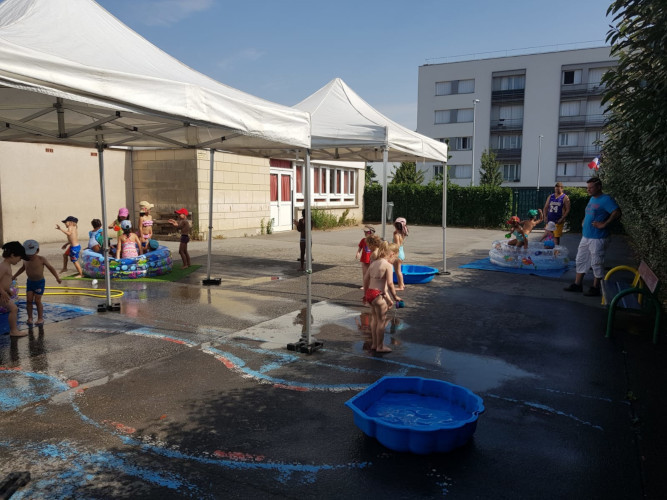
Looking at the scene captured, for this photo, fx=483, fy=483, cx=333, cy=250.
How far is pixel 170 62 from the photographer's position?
5.98 metres

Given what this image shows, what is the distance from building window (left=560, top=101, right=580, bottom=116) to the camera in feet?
157

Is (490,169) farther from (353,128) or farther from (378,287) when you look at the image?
(378,287)

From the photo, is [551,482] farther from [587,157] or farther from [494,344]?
[587,157]

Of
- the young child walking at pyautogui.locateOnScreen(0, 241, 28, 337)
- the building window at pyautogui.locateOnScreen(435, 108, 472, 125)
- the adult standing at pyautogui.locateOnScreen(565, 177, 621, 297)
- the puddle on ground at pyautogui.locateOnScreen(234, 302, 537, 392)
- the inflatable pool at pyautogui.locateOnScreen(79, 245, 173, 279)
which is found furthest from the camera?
the building window at pyautogui.locateOnScreen(435, 108, 472, 125)

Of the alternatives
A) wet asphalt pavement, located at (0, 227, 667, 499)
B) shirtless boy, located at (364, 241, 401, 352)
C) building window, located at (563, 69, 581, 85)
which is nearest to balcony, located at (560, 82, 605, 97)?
building window, located at (563, 69, 581, 85)

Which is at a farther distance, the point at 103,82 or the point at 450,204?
the point at 450,204

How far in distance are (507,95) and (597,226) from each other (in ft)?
153

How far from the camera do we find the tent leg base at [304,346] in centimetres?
556

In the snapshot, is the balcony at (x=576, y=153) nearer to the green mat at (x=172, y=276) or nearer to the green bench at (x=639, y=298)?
the green bench at (x=639, y=298)

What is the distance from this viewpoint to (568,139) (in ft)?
159

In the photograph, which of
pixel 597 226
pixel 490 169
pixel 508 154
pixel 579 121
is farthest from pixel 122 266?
pixel 579 121

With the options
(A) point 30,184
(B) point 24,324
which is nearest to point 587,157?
(A) point 30,184

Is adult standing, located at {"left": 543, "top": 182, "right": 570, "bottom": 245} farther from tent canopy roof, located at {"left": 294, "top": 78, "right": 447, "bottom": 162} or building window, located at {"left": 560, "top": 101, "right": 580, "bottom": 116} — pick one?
building window, located at {"left": 560, "top": 101, "right": 580, "bottom": 116}

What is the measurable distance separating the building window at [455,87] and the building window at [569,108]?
359 inches
